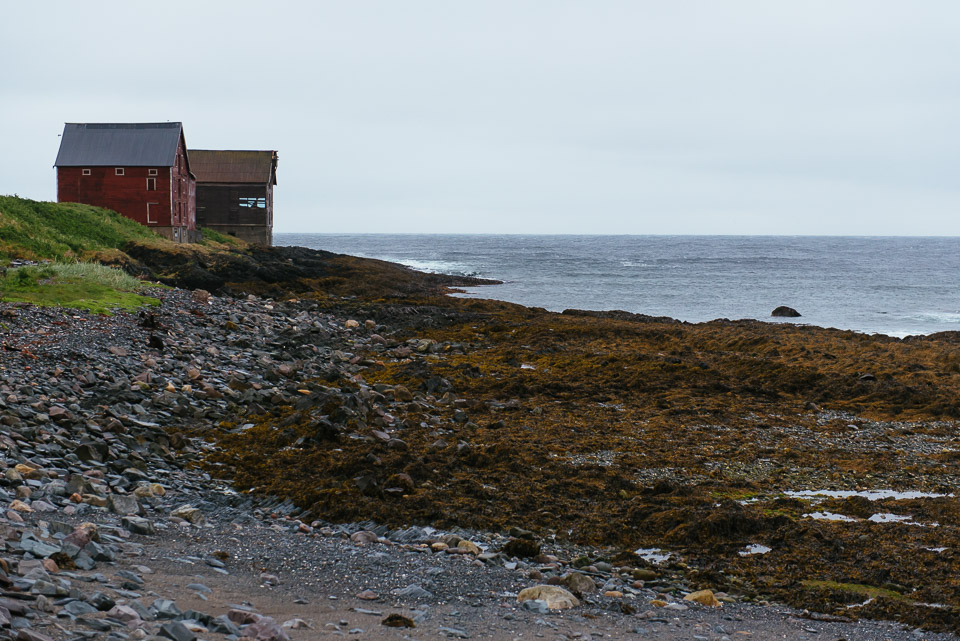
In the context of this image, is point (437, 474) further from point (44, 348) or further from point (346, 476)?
point (44, 348)

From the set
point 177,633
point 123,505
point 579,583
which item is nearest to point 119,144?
point 123,505

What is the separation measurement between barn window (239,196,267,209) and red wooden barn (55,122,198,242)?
18.0 meters

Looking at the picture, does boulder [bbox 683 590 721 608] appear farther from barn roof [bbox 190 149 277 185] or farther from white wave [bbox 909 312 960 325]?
barn roof [bbox 190 149 277 185]

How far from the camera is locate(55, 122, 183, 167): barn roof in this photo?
49.3 m

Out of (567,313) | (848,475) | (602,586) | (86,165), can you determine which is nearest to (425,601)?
(602,586)

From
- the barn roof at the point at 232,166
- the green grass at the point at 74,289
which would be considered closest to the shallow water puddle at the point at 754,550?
the green grass at the point at 74,289

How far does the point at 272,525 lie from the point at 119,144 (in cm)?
4734

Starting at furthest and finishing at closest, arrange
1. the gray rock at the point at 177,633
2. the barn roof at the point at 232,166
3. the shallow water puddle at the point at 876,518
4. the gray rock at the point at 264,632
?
the barn roof at the point at 232,166 → the shallow water puddle at the point at 876,518 → the gray rock at the point at 264,632 → the gray rock at the point at 177,633

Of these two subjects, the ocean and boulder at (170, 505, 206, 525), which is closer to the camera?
boulder at (170, 505, 206, 525)

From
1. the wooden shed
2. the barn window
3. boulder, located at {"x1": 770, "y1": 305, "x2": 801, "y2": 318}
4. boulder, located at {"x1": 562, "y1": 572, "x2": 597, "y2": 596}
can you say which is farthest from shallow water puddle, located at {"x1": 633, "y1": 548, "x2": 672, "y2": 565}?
the barn window

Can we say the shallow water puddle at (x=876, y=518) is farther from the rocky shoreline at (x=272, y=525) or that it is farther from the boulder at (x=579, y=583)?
the boulder at (x=579, y=583)

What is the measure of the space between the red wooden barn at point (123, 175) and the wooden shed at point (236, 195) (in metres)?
17.4

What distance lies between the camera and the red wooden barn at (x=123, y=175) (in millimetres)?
49125

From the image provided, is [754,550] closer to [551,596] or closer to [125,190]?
[551,596]
